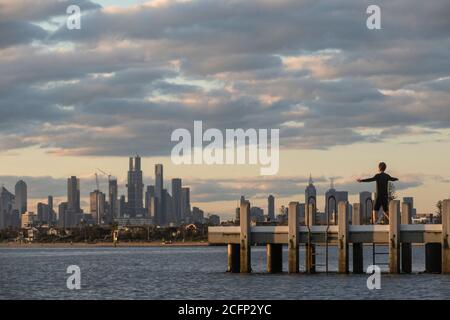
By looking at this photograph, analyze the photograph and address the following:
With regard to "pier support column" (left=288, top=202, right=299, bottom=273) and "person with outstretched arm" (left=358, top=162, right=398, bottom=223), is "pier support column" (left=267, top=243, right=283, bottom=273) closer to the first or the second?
"pier support column" (left=288, top=202, right=299, bottom=273)

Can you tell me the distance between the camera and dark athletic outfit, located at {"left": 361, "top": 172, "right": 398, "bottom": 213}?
6912 centimetres

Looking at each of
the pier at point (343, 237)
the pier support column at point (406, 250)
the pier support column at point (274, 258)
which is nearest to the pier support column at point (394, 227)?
the pier at point (343, 237)

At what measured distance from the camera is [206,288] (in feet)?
234

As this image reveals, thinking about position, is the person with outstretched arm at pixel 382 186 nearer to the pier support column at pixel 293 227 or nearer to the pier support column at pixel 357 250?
the pier support column at pixel 357 250

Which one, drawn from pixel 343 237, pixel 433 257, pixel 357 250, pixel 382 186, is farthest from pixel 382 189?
pixel 433 257

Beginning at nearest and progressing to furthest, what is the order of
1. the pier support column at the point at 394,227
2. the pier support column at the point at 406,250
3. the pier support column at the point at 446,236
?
the pier support column at the point at 446,236, the pier support column at the point at 394,227, the pier support column at the point at 406,250

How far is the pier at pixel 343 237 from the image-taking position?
222ft

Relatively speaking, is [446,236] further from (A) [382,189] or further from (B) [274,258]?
(B) [274,258]

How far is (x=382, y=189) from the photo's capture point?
69188 mm

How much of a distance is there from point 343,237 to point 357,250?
3.65 meters

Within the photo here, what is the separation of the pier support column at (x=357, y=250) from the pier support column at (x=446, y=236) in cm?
589

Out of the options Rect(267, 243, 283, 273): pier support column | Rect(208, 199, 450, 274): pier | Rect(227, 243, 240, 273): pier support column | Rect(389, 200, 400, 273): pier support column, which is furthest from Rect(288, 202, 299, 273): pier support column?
Rect(389, 200, 400, 273): pier support column

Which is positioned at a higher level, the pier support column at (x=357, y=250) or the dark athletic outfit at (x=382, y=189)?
the dark athletic outfit at (x=382, y=189)
